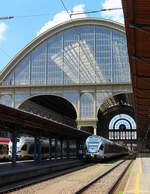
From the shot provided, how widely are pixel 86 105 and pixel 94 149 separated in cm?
1956

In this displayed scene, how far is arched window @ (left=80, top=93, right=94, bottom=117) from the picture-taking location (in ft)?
187

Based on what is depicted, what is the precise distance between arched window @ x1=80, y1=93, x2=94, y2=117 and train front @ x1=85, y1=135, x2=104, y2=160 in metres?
17.3

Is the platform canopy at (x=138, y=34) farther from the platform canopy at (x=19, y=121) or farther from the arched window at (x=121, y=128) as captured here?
the arched window at (x=121, y=128)

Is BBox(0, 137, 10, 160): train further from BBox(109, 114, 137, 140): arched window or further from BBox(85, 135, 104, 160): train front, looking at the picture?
BBox(109, 114, 137, 140): arched window

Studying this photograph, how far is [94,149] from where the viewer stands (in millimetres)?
38719

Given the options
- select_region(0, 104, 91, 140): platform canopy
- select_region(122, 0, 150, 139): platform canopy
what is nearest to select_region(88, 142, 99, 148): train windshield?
select_region(0, 104, 91, 140): platform canopy

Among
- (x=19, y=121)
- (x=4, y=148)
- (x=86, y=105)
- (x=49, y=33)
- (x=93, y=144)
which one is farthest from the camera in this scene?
(x=49, y=33)

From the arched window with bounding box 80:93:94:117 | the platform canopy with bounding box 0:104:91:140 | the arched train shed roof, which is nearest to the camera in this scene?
the platform canopy with bounding box 0:104:91:140

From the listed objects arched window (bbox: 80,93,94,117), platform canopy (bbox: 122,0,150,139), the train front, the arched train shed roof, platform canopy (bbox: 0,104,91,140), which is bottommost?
the train front

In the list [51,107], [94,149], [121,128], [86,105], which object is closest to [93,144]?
[94,149]

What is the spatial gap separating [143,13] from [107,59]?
50.5 m

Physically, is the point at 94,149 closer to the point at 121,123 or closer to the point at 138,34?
the point at 138,34

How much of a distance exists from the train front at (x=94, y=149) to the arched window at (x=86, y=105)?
17253mm

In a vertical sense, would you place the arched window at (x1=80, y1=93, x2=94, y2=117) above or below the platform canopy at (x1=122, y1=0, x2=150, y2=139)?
above
